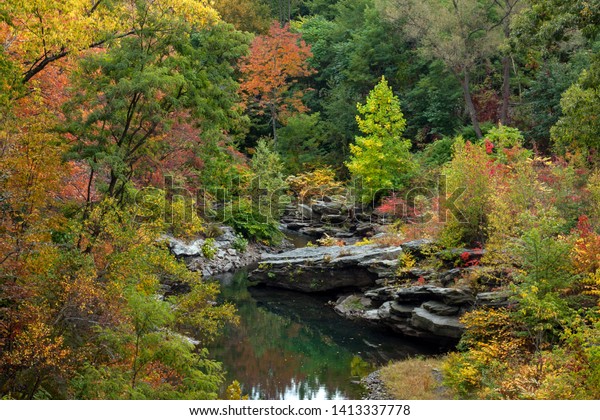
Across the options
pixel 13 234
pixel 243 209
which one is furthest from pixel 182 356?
pixel 243 209

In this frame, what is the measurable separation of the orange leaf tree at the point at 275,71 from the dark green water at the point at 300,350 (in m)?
20.4

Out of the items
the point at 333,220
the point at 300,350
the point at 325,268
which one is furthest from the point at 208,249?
the point at 300,350

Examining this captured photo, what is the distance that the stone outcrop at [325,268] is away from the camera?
2128 cm

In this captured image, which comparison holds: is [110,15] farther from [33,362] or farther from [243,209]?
[243,209]

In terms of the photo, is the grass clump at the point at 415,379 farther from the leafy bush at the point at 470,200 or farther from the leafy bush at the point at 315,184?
the leafy bush at the point at 315,184

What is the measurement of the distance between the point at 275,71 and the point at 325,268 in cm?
2050

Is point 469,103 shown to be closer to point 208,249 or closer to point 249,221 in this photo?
point 249,221

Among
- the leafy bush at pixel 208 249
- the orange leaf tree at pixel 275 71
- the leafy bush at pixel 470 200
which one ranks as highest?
A: the orange leaf tree at pixel 275 71

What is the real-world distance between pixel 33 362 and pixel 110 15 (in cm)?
706

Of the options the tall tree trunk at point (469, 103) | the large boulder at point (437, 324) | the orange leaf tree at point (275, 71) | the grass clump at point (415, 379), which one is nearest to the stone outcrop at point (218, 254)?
the large boulder at point (437, 324)

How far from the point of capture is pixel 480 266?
1653 centimetres

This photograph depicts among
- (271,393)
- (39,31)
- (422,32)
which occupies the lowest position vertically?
(271,393)

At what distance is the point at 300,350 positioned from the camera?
17094 millimetres

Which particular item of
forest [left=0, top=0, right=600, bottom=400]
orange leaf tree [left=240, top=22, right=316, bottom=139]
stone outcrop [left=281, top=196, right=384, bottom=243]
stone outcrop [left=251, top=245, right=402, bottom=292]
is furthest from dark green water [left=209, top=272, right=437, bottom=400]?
orange leaf tree [left=240, top=22, right=316, bottom=139]
